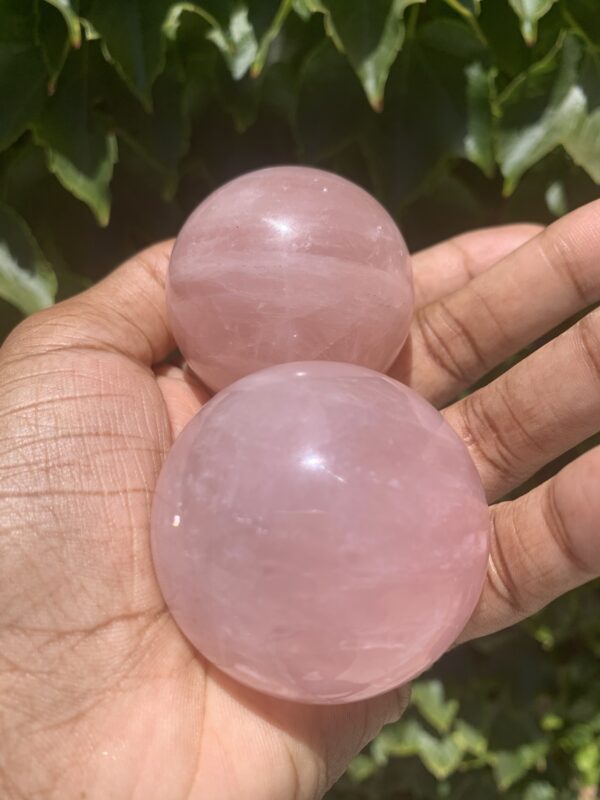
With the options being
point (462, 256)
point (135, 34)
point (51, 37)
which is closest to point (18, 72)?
point (51, 37)

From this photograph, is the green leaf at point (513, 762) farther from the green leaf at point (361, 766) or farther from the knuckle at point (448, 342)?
the knuckle at point (448, 342)

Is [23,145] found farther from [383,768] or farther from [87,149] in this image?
[383,768]

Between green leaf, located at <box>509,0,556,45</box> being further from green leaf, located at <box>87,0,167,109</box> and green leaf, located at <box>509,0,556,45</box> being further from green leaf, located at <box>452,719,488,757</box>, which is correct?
green leaf, located at <box>452,719,488,757</box>

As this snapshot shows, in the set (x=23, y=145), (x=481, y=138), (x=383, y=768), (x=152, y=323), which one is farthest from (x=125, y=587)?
(x=383, y=768)

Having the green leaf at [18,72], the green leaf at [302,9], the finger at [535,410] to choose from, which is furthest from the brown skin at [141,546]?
the green leaf at [302,9]

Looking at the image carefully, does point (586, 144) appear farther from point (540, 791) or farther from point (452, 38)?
point (540, 791)
